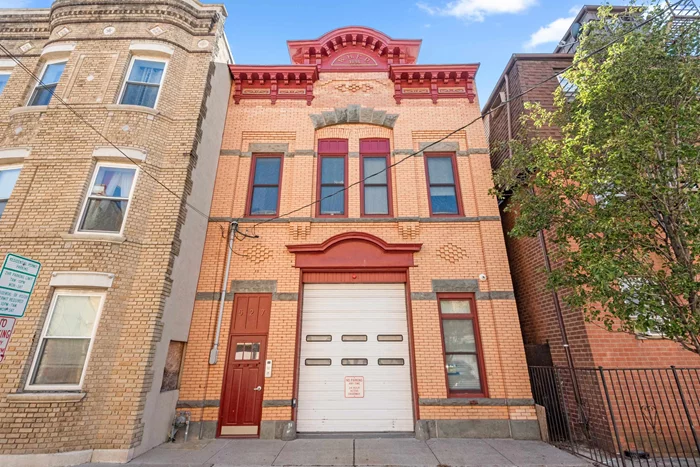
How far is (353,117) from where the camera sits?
1034 centimetres

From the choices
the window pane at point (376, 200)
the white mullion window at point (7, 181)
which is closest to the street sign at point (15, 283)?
the white mullion window at point (7, 181)

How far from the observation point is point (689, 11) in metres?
8.98

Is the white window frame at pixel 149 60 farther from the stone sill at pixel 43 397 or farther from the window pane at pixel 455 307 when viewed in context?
the window pane at pixel 455 307

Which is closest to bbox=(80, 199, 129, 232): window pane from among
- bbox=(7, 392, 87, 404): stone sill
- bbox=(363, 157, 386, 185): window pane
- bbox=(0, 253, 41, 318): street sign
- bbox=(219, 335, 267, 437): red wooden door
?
bbox=(7, 392, 87, 404): stone sill

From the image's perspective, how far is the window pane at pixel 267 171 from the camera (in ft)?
32.4

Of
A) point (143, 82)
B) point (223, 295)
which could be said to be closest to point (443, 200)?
point (223, 295)

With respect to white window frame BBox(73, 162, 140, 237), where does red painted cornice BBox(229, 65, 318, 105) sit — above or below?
above

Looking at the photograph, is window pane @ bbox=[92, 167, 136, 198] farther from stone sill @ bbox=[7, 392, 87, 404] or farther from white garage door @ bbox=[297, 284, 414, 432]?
white garage door @ bbox=[297, 284, 414, 432]

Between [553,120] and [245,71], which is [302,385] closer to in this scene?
[553,120]

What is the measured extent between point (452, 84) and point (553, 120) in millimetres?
4507

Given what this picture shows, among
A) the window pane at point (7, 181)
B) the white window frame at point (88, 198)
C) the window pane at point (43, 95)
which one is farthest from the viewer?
the window pane at point (43, 95)

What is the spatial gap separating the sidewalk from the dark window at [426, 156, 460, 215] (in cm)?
571

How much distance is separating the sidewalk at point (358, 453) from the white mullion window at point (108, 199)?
15.4 feet

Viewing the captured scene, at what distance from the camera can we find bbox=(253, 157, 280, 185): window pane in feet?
32.4
